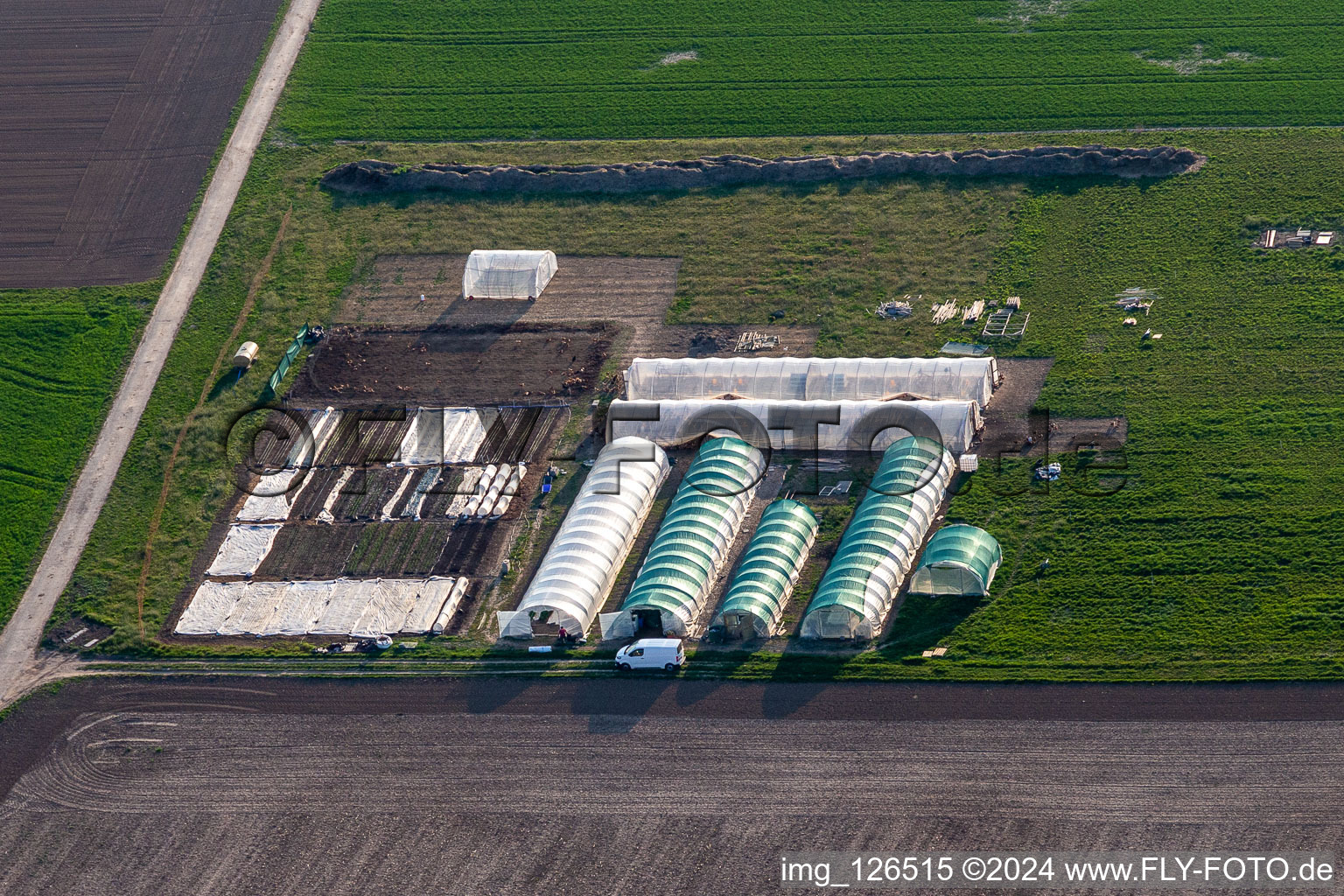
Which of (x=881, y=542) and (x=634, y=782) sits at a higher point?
(x=881, y=542)

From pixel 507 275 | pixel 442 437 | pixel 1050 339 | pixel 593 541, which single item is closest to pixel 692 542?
pixel 593 541

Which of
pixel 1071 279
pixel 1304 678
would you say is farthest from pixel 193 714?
pixel 1071 279

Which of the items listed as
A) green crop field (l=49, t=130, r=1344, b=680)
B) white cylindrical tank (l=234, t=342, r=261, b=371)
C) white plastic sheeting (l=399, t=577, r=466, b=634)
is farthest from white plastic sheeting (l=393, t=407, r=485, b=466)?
white cylindrical tank (l=234, t=342, r=261, b=371)

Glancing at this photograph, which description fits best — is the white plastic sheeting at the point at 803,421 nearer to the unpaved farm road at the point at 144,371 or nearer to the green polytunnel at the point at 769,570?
the green polytunnel at the point at 769,570

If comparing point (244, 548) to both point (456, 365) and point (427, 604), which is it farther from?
point (456, 365)

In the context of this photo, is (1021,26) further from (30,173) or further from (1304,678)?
(30,173)

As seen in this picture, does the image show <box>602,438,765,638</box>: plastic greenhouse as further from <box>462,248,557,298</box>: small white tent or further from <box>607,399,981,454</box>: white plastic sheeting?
<box>462,248,557,298</box>: small white tent

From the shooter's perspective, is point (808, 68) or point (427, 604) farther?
point (808, 68)
